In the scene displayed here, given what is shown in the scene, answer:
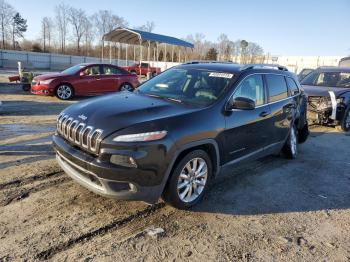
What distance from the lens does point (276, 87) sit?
5695 mm

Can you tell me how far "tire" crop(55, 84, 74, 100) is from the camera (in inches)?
497

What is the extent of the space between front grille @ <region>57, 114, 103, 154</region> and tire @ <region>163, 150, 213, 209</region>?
0.96 m

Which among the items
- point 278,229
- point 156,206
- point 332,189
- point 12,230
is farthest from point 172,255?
point 332,189

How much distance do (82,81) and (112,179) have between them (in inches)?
412

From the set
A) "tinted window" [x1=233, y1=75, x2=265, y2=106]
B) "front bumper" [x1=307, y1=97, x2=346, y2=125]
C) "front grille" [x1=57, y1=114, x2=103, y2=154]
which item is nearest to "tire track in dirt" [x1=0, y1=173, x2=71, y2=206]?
"front grille" [x1=57, y1=114, x2=103, y2=154]

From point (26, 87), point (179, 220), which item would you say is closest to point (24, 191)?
point (179, 220)

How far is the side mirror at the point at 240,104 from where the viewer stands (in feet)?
14.1

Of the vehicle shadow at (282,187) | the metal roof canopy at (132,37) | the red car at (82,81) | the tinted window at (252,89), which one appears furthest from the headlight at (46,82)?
the metal roof canopy at (132,37)

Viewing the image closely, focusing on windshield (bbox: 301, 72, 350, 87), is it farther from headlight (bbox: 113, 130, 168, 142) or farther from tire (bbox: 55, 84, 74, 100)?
headlight (bbox: 113, 130, 168, 142)

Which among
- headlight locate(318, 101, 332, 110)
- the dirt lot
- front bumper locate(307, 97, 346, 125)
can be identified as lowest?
the dirt lot

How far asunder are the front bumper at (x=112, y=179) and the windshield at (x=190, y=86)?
53.6 inches

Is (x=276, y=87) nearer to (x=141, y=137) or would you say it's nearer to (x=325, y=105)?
(x=141, y=137)

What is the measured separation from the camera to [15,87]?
16188 millimetres

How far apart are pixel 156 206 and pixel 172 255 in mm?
1015
